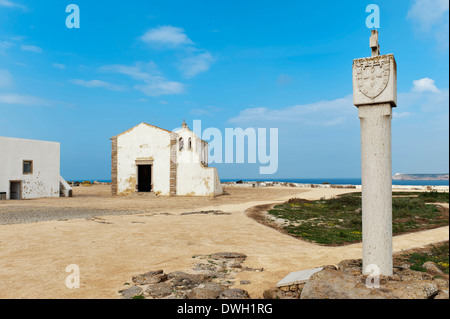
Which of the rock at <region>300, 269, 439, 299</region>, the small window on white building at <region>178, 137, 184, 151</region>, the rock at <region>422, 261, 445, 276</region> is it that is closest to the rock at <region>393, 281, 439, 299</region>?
the rock at <region>300, 269, 439, 299</region>

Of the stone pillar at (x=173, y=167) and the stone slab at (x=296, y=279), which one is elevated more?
the stone pillar at (x=173, y=167)

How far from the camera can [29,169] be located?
25.9 m

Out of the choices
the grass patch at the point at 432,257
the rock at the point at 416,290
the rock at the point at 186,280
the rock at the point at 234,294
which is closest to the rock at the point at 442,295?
the rock at the point at 416,290

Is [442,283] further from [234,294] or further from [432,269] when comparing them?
[234,294]

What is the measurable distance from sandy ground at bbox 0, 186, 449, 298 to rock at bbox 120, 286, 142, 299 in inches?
5.3

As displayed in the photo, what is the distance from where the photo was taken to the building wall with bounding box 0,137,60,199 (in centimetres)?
2416

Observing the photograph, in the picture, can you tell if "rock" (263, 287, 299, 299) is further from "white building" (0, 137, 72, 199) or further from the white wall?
"white building" (0, 137, 72, 199)

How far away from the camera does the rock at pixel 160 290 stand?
15.7 feet

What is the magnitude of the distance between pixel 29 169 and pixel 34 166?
427 mm

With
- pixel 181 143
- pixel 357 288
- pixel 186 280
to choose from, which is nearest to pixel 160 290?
pixel 186 280

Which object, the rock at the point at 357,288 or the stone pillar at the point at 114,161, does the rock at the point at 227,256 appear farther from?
the stone pillar at the point at 114,161

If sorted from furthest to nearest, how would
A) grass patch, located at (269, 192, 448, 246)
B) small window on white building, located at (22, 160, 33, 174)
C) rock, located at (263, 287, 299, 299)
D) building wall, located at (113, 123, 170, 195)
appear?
building wall, located at (113, 123, 170, 195), small window on white building, located at (22, 160, 33, 174), grass patch, located at (269, 192, 448, 246), rock, located at (263, 287, 299, 299)

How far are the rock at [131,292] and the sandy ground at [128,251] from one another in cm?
14
